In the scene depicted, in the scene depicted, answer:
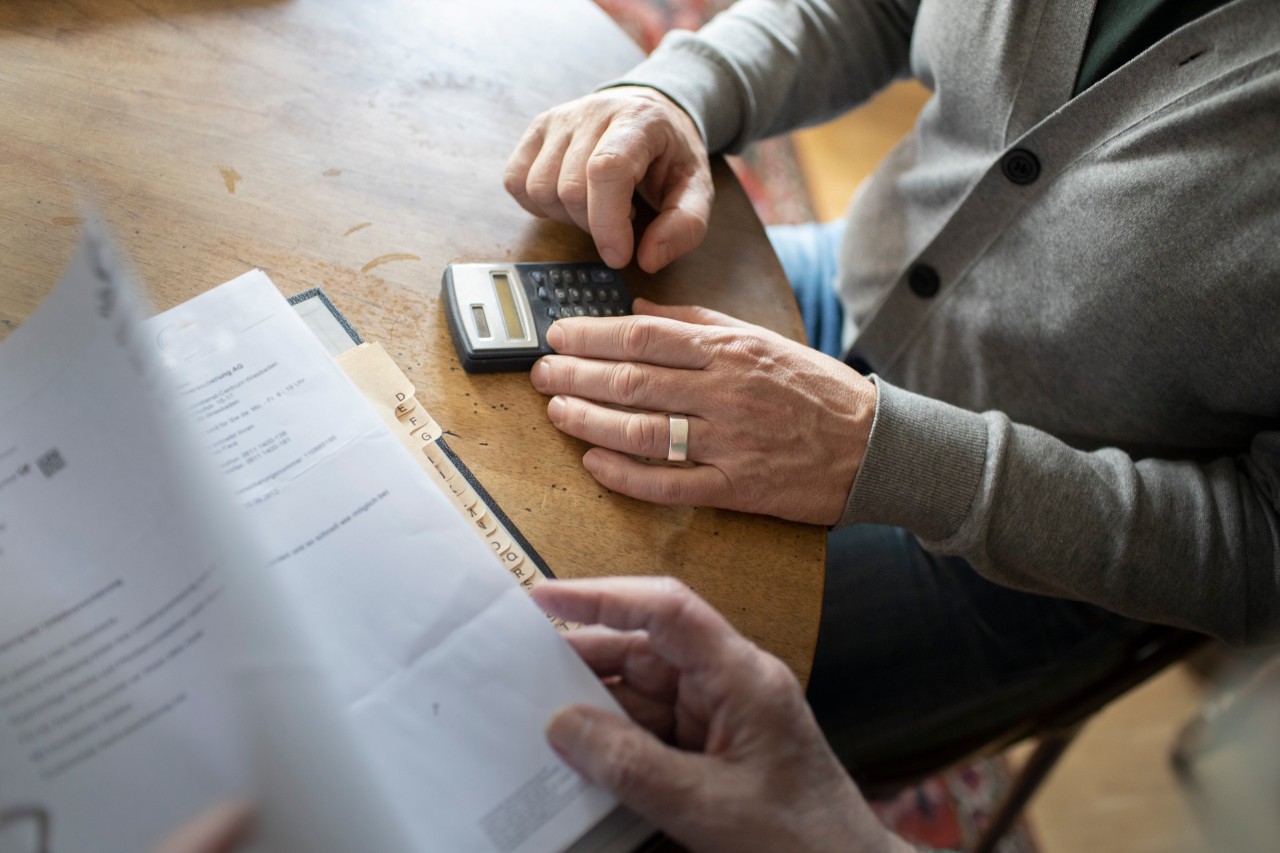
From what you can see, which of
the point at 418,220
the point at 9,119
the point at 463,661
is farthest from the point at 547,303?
the point at 9,119

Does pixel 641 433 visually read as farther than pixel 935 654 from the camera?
No

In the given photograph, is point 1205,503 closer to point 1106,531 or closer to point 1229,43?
point 1106,531

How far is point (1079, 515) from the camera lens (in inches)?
22.8

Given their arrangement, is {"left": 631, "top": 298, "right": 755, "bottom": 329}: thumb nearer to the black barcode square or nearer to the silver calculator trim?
the silver calculator trim

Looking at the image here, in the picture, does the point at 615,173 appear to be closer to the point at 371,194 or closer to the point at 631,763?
the point at 371,194

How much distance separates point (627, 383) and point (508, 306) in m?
0.11

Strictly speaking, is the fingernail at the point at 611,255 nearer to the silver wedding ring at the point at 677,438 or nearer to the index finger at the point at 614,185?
the index finger at the point at 614,185

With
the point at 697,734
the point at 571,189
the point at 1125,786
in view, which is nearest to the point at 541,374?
the point at 571,189

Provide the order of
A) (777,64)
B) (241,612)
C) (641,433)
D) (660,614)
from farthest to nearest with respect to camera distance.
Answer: (777,64) → (641,433) → (660,614) → (241,612)

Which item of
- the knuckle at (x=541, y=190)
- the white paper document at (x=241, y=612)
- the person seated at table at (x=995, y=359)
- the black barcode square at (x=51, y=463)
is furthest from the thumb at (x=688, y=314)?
the black barcode square at (x=51, y=463)

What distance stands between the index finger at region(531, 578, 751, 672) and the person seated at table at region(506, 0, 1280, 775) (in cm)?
10

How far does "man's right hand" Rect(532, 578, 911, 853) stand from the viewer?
1.34ft

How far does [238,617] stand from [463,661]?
5.6 inches

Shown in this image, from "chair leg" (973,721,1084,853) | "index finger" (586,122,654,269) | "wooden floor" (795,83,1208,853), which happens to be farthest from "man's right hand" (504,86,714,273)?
"wooden floor" (795,83,1208,853)
